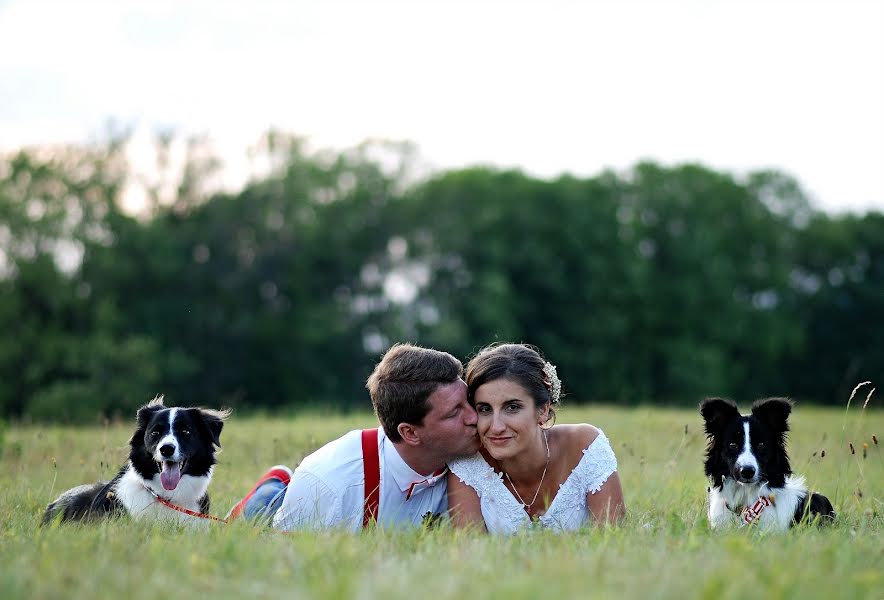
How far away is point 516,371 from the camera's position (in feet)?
21.1

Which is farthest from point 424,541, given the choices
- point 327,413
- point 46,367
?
point 46,367

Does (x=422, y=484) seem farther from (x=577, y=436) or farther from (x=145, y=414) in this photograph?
(x=145, y=414)

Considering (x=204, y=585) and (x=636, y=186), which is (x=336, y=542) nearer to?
(x=204, y=585)

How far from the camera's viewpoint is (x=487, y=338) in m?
37.8

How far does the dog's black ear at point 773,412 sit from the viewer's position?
6.93 meters

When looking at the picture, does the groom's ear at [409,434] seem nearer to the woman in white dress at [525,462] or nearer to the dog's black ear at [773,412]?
the woman in white dress at [525,462]

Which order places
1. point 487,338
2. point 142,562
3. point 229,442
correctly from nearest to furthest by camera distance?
point 142,562
point 229,442
point 487,338

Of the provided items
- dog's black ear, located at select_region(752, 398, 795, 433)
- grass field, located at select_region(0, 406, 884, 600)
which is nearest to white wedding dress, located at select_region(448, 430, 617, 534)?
grass field, located at select_region(0, 406, 884, 600)

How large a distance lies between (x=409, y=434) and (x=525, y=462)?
938 mm

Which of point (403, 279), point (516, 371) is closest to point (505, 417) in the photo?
point (516, 371)

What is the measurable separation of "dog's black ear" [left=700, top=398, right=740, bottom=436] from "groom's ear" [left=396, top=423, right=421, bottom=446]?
7.38 ft

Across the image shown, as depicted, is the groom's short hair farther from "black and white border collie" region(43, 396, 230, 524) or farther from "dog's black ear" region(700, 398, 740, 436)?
"dog's black ear" region(700, 398, 740, 436)

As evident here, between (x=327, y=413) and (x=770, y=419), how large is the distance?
39.7 feet

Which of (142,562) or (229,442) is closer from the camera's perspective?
(142,562)
